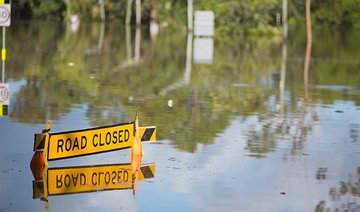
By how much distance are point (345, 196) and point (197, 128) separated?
6.74 meters

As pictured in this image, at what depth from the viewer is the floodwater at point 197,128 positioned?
1227 cm

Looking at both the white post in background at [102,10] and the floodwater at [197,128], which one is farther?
the white post in background at [102,10]

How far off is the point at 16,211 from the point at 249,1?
59.9 meters

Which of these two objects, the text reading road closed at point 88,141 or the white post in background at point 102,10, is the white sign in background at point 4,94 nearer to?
the text reading road closed at point 88,141

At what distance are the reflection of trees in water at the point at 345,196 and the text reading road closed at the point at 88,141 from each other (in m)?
3.06

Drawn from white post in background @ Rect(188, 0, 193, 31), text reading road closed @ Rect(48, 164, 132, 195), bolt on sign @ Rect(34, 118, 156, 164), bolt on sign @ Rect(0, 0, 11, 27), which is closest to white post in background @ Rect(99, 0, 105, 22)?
white post in background @ Rect(188, 0, 193, 31)

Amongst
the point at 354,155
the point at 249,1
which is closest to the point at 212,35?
the point at 249,1

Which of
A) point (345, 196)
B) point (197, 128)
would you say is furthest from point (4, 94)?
point (345, 196)

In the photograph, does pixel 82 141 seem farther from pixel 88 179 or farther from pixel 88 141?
pixel 88 179

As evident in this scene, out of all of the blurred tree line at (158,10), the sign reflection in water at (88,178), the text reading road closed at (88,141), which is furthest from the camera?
the blurred tree line at (158,10)

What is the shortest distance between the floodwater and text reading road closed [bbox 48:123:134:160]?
0.31 m

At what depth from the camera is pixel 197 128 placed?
19.2 m

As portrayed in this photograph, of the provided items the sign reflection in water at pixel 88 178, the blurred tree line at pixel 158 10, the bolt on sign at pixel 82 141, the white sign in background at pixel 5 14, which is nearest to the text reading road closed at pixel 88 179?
the sign reflection in water at pixel 88 178

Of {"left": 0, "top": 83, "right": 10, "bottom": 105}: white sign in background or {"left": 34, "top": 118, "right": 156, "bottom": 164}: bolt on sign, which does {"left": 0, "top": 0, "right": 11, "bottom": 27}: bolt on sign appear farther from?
{"left": 34, "top": 118, "right": 156, "bottom": 164}: bolt on sign
